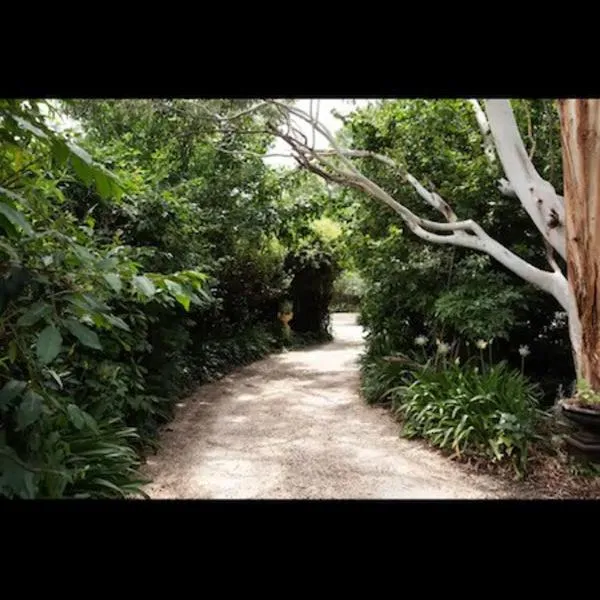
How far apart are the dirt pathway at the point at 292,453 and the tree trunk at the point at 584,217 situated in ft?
3.43

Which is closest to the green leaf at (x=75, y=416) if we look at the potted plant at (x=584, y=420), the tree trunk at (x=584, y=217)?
the potted plant at (x=584, y=420)

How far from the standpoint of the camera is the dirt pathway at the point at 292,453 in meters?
2.59

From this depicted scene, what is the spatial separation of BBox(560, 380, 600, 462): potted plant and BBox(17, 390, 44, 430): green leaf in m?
2.59

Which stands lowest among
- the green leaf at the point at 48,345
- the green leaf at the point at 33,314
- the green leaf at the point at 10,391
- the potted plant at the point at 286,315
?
the potted plant at the point at 286,315

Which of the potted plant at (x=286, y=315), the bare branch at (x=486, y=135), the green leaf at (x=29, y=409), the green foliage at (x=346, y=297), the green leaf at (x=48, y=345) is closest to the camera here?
the green leaf at (x=48, y=345)

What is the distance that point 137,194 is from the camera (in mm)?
3172

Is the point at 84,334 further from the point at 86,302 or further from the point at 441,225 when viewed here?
the point at 441,225

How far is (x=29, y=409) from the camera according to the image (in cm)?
93

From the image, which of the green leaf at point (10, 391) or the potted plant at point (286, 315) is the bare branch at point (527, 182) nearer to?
the green leaf at point (10, 391)

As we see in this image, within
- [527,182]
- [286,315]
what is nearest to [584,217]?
[527,182]

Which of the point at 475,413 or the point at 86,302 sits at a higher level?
the point at 86,302

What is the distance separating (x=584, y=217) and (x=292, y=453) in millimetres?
2318
